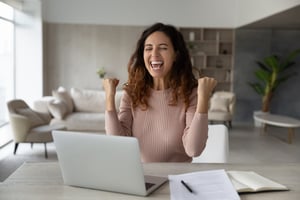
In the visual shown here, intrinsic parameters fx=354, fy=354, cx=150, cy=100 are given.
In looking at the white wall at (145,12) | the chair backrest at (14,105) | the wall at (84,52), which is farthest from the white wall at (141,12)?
the chair backrest at (14,105)

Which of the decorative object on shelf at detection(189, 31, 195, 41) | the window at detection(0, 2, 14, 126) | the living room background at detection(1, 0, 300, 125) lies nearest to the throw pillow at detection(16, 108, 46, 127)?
the window at detection(0, 2, 14, 126)

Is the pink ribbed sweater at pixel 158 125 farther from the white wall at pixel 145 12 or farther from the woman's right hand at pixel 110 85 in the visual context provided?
the white wall at pixel 145 12

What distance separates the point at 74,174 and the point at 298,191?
792mm

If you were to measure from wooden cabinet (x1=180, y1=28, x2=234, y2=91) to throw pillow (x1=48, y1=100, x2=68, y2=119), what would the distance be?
3464mm

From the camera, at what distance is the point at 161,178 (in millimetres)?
1344

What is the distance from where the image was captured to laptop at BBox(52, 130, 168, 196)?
1141 millimetres

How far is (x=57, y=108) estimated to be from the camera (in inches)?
233

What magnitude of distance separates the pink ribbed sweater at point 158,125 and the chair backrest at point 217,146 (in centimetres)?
22

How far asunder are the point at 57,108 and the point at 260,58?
4859 mm

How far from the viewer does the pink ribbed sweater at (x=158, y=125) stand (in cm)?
167

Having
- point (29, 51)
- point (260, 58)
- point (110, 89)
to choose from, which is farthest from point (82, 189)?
point (260, 58)

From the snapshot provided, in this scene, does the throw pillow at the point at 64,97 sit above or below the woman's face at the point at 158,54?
below

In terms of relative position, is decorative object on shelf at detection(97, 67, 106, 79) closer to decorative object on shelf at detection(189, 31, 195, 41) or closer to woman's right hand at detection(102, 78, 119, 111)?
decorative object on shelf at detection(189, 31, 195, 41)

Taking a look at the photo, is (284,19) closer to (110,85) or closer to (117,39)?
(117,39)
